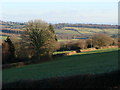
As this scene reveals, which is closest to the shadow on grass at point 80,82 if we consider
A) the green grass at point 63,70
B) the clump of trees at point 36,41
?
the green grass at point 63,70

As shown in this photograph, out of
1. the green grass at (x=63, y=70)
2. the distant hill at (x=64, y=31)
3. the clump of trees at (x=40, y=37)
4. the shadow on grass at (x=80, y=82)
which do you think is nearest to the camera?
the shadow on grass at (x=80, y=82)

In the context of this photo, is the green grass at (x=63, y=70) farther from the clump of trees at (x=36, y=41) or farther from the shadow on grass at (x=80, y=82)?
the clump of trees at (x=36, y=41)

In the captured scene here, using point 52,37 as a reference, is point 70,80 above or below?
below

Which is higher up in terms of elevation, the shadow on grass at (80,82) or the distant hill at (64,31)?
the distant hill at (64,31)

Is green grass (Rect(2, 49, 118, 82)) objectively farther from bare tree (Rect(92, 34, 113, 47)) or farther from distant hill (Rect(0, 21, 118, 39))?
bare tree (Rect(92, 34, 113, 47))

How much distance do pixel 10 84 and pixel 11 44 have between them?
2975 cm

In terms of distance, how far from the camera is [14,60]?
36.9 metres

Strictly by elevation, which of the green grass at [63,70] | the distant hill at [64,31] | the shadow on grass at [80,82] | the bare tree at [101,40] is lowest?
the green grass at [63,70]

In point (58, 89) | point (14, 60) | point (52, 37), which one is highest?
point (52, 37)

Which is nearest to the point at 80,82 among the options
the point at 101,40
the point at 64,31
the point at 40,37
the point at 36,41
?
the point at 40,37

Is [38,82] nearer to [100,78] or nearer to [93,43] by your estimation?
[100,78]

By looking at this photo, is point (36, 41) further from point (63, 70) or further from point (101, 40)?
point (101, 40)

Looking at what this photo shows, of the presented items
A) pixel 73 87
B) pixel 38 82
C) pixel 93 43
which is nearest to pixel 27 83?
pixel 38 82

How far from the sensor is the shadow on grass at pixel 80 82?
906cm
